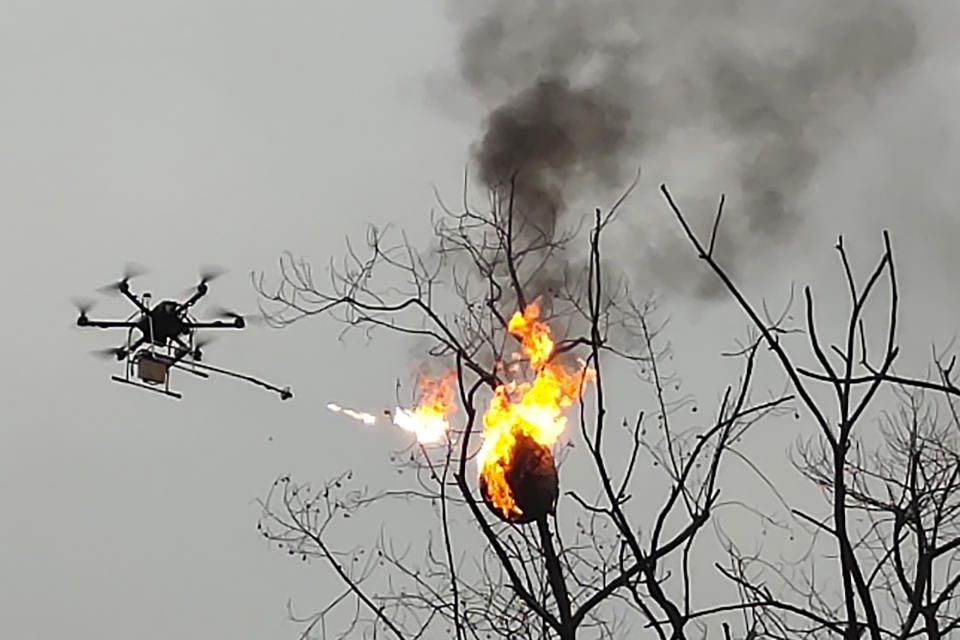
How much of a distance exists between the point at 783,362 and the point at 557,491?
5812 mm

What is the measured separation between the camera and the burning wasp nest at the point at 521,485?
12133 mm

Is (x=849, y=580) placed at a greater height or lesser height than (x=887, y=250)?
lesser

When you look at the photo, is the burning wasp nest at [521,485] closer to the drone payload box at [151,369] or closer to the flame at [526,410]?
the flame at [526,410]

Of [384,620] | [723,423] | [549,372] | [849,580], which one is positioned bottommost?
[849,580]

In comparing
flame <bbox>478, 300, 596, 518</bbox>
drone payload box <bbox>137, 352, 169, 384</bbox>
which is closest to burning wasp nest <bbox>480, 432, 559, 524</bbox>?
flame <bbox>478, 300, 596, 518</bbox>

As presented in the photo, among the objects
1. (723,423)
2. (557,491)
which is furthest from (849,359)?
(557,491)

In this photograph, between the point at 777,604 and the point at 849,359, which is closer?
the point at 849,359

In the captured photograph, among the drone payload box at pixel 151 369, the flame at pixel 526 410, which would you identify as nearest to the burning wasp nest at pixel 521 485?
the flame at pixel 526 410

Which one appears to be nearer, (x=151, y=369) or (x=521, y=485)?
(x=521, y=485)

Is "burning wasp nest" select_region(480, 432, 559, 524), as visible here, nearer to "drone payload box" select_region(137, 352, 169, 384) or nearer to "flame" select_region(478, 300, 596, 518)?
"flame" select_region(478, 300, 596, 518)

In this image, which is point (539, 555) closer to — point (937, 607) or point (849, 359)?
point (937, 607)

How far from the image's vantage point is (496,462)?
12289 mm

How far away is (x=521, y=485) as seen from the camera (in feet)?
39.7

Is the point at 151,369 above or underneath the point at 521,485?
above
